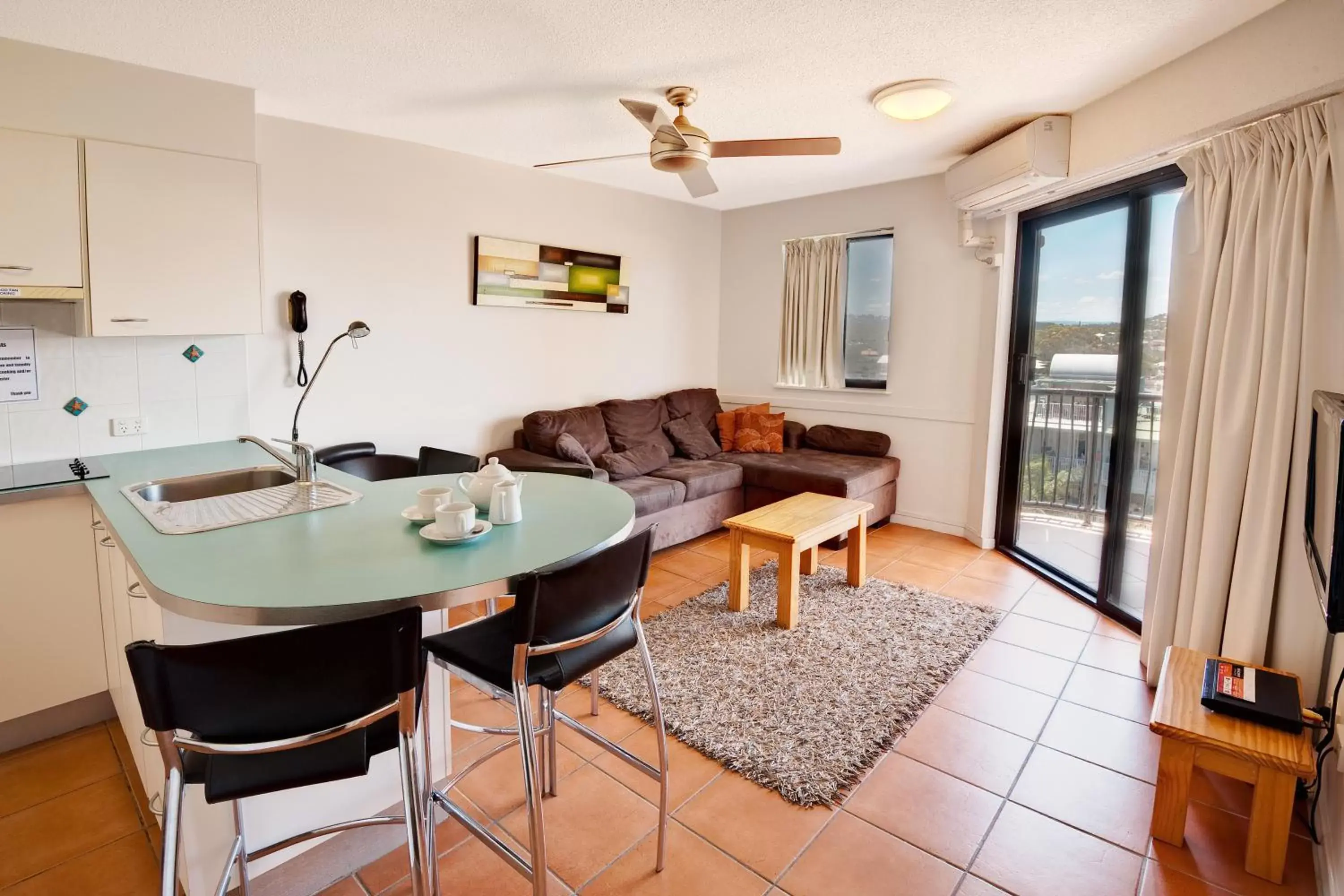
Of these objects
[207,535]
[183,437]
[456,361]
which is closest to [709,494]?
[456,361]

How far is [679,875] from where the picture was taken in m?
1.83

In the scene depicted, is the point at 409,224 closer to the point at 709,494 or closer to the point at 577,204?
the point at 577,204

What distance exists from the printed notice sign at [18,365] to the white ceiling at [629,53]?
106 cm

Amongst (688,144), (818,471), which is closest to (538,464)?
(818,471)

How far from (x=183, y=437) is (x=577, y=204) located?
289 cm

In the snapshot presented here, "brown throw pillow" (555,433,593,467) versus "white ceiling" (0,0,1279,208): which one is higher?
"white ceiling" (0,0,1279,208)

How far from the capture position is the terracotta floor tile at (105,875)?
1.79 metres

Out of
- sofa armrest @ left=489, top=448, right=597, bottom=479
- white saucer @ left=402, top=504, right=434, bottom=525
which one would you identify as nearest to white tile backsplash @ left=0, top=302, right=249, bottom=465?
sofa armrest @ left=489, top=448, right=597, bottom=479

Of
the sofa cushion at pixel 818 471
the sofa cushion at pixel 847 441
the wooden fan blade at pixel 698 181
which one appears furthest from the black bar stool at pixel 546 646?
the sofa cushion at pixel 847 441

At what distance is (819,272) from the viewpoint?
5418 millimetres

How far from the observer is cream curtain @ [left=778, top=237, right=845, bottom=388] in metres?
5.34

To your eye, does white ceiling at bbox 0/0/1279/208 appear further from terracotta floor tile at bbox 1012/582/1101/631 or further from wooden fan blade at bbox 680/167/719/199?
Result: terracotta floor tile at bbox 1012/582/1101/631

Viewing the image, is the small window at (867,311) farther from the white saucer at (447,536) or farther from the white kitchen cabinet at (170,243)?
the white saucer at (447,536)

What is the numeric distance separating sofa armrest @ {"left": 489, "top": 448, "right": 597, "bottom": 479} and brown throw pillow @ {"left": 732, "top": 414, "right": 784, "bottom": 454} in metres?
1.68
